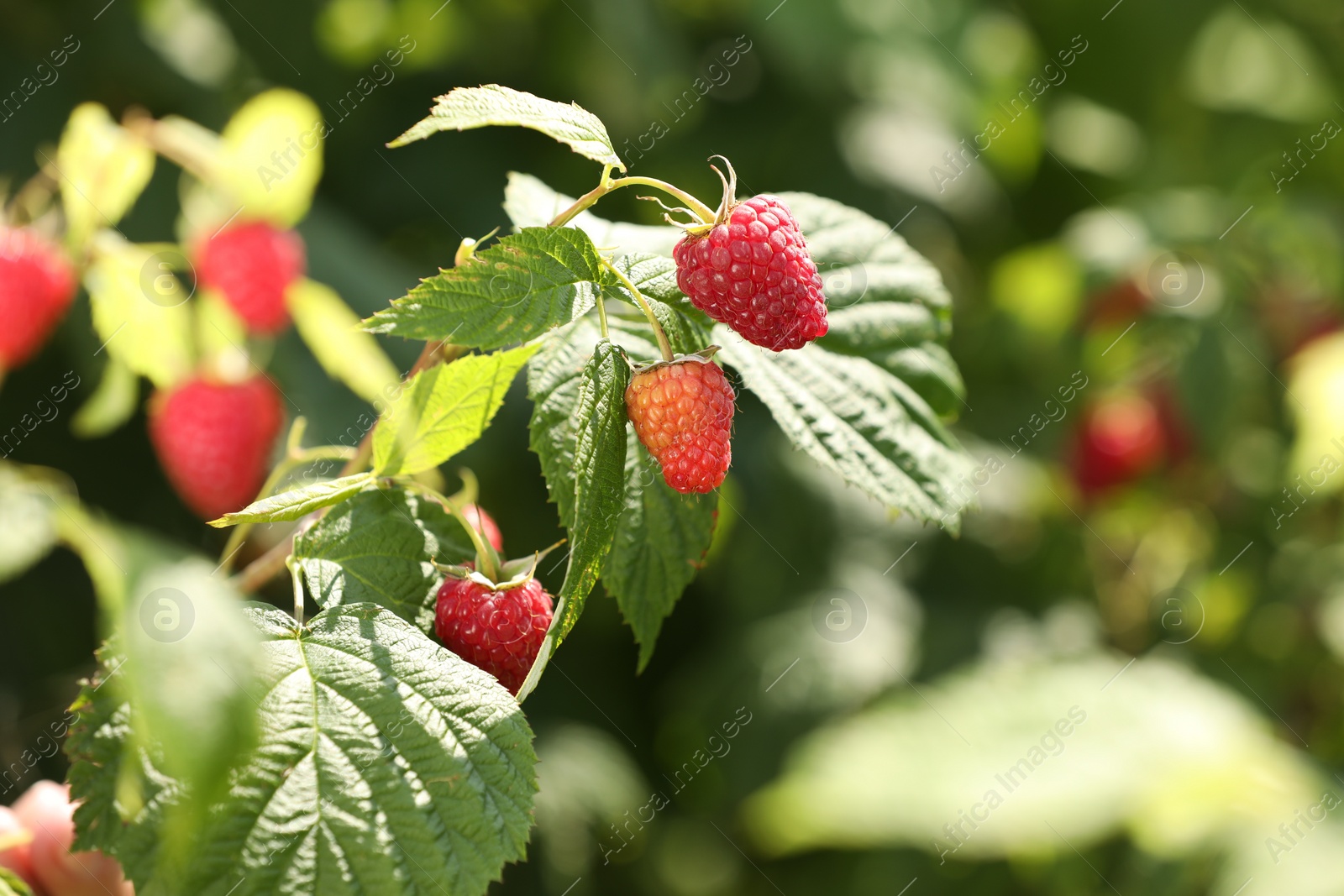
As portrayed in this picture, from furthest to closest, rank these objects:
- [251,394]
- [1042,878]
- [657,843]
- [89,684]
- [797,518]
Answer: [657,843], [797,518], [1042,878], [251,394], [89,684]

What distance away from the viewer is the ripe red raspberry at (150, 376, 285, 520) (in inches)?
48.8

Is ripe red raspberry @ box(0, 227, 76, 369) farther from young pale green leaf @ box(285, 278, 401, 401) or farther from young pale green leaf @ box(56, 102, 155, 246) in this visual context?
young pale green leaf @ box(285, 278, 401, 401)

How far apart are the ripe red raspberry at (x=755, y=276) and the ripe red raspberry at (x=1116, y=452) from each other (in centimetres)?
183

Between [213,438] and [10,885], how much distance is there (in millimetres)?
623

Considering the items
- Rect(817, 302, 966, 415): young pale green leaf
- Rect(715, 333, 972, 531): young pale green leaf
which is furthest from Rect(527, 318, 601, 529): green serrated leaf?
Rect(817, 302, 966, 415): young pale green leaf

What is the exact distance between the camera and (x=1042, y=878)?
1932 millimetres

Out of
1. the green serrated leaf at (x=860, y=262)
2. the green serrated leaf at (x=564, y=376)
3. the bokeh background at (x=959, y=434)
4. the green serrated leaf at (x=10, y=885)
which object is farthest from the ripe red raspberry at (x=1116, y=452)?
the green serrated leaf at (x=10, y=885)

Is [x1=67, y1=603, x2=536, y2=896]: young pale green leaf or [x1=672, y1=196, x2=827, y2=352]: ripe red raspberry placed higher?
[x1=672, y1=196, x2=827, y2=352]: ripe red raspberry

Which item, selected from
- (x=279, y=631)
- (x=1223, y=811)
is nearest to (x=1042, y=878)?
(x=1223, y=811)

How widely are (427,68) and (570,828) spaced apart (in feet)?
4.79

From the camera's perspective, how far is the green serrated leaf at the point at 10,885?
0.66 meters

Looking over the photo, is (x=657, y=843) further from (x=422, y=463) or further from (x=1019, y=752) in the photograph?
(x=422, y=463)

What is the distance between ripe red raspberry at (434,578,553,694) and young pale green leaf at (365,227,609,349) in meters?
0.15

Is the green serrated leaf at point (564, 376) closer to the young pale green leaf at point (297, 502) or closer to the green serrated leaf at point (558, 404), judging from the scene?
the green serrated leaf at point (558, 404)
